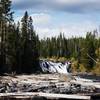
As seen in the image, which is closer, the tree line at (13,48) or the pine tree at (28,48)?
the tree line at (13,48)

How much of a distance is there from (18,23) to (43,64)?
45.8 ft

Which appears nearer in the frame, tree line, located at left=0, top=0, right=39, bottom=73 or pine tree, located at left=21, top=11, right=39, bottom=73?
tree line, located at left=0, top=0, right=39, bottom=73

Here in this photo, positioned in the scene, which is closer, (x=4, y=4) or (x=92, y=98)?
(x=92, y=98)

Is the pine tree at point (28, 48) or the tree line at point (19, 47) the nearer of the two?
the tree line at point (19, 47)

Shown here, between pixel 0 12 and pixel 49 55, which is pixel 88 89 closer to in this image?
pixel 0 12

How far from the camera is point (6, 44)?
86375mm

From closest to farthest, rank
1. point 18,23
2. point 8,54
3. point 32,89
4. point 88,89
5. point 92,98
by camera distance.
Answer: point 92,98 < point 32,89 < point 88,89 < point 8,54 < point 18,23

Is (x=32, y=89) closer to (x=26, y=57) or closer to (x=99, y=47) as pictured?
(x=26, y=57)

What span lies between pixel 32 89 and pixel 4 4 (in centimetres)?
5464

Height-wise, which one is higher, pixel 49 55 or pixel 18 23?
pixel 18 23

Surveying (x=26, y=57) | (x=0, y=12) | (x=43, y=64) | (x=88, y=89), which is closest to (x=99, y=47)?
(x=43, y=64)

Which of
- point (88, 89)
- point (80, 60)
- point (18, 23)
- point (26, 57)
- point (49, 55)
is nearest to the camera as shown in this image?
point (88, 89)

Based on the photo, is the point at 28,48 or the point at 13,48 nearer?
the point at 13,48

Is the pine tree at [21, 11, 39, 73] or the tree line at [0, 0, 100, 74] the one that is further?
the pine tree at [21, 11, 39, 73]
